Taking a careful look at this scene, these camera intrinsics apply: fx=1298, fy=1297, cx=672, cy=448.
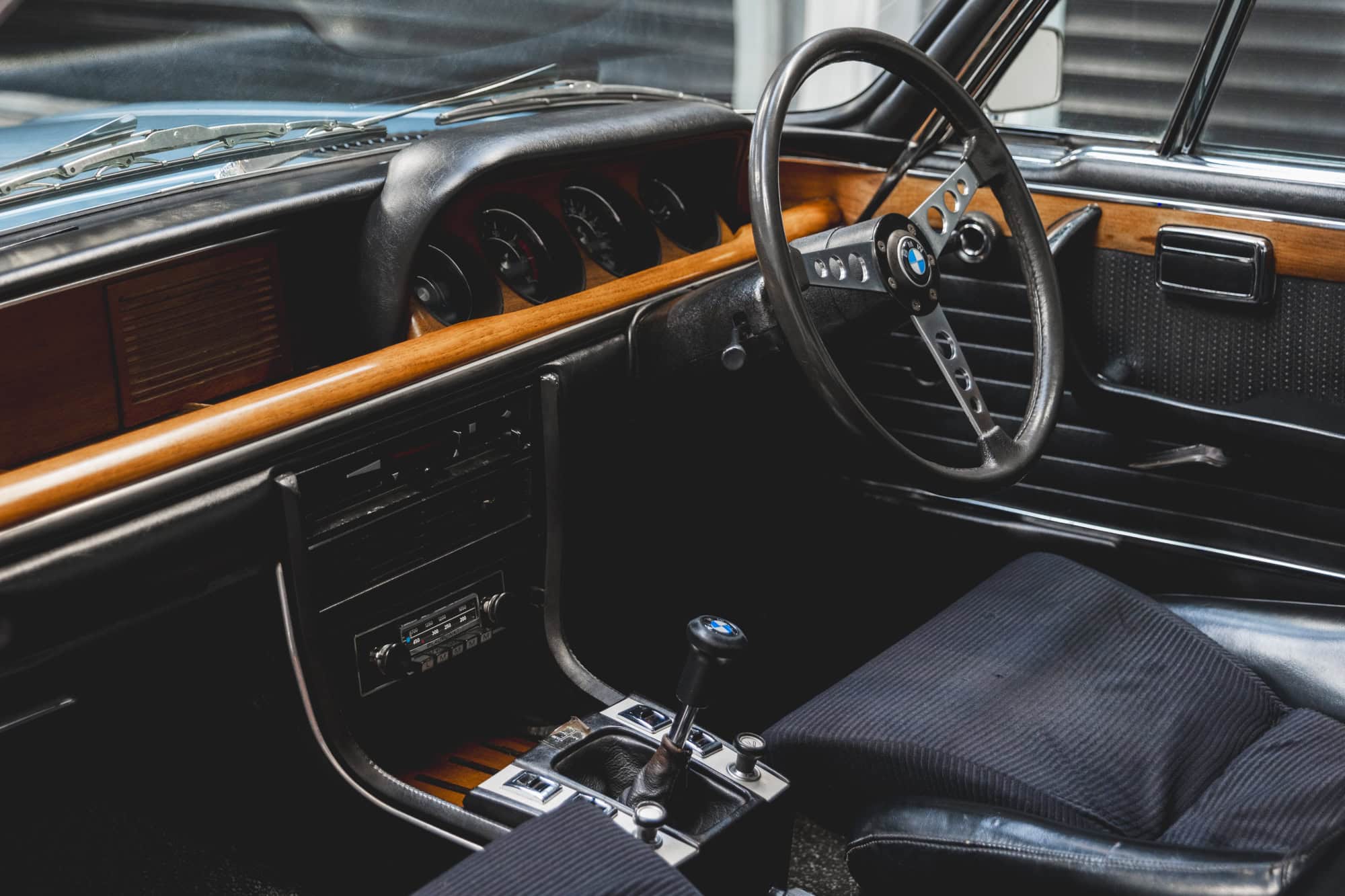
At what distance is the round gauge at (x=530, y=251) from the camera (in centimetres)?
190

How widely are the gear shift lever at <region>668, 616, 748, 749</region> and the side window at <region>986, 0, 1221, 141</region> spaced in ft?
3.89

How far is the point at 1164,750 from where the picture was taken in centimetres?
140

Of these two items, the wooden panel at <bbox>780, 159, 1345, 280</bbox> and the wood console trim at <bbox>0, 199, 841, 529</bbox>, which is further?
the wooden panel at <bbox>780, 159, 1345, 280</bbox>

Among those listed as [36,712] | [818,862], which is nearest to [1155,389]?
[818,862]

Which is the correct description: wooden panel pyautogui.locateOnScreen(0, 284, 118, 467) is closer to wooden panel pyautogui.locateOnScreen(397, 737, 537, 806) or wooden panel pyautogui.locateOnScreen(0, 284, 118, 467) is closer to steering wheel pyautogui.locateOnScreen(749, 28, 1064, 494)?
wooden panel pyautogui.locateOnScreen(397, 737, 537, 806)

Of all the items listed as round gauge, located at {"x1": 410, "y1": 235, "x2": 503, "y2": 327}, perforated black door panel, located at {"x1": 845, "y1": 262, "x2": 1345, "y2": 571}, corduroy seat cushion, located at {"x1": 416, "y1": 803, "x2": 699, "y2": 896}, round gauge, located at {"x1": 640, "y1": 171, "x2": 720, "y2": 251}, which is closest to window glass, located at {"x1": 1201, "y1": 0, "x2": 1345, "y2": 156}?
perforated black door panel, located at {"x1": 845, "y1": 262, "x2": 1345, "y2": 571}

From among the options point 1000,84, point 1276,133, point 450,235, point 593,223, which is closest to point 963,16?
point 1000,84

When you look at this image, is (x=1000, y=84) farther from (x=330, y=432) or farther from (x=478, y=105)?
(x=330, y=432)

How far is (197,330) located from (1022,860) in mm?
1132

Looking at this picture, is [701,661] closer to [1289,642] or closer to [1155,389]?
[1289,642]

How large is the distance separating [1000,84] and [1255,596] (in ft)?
3.11

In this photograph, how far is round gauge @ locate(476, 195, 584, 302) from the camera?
74.8 inches

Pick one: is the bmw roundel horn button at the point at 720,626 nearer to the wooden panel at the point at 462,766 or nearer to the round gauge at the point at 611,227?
the wooden panel at the point at 462,766

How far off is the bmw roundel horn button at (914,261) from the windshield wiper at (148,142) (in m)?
0.82
